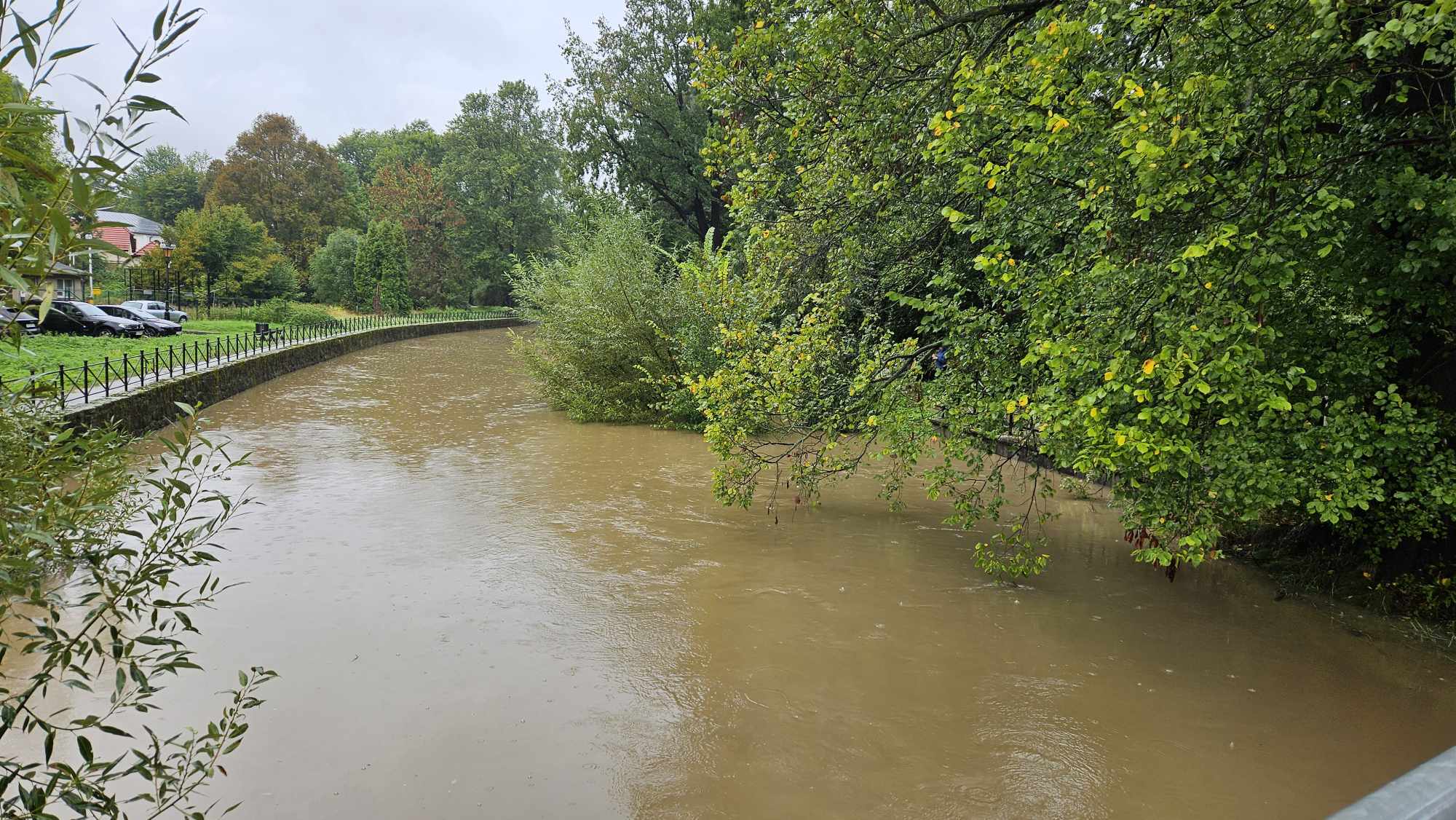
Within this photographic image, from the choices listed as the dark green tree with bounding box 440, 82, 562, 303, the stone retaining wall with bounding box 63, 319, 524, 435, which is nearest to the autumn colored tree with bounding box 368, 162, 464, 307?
the dark green tree with bounding box 440, 82, 562, 303

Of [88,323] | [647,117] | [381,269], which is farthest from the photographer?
[381,269]

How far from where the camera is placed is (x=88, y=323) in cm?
2670

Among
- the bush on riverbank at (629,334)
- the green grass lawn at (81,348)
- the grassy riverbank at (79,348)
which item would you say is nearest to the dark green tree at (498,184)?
the green grass lawn at (81,348)

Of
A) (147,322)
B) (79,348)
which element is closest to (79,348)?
(79,348)

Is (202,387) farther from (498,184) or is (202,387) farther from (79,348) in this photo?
(498,184)

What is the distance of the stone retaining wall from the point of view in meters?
12.4

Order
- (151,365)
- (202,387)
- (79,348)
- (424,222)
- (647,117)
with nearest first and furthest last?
(202,387)
(151,365)
(79,348)
(647,117)
(424,222)

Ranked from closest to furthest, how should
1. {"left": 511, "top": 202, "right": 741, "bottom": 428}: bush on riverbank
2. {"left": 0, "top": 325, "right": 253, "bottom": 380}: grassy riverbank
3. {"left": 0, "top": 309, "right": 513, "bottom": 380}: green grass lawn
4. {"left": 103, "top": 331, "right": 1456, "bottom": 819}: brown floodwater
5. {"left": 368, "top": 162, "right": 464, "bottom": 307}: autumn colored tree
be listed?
{"left": 103, "top": 331, "right": 1456, "bottom": 819}: brown floodwater
{"left": 0, "top": 309, "right": 513, "bottom": 380}: green grass lawn
{"left": 0, "top": 325, "right": 253, "bottom": 380}: grassy riverbank
{"left": 511, "top": 202, "right": 741, "bottom": 428}: bush on riverbank
{"left": 368, "top": 162, "right": 464, "bottom": 307}: autumn colored tree

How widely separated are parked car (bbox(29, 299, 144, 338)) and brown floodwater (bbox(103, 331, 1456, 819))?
21.4 meters

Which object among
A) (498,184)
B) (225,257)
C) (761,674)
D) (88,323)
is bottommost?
(761,674)

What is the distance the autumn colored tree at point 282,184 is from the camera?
5609cm

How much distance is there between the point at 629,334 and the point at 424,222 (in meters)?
44.7

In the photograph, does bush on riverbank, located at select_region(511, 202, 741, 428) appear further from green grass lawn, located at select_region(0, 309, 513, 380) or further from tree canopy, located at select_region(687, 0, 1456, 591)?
green grass lawn, located at select_region(0, 309, 513, 380)

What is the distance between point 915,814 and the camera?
4.76 metres
